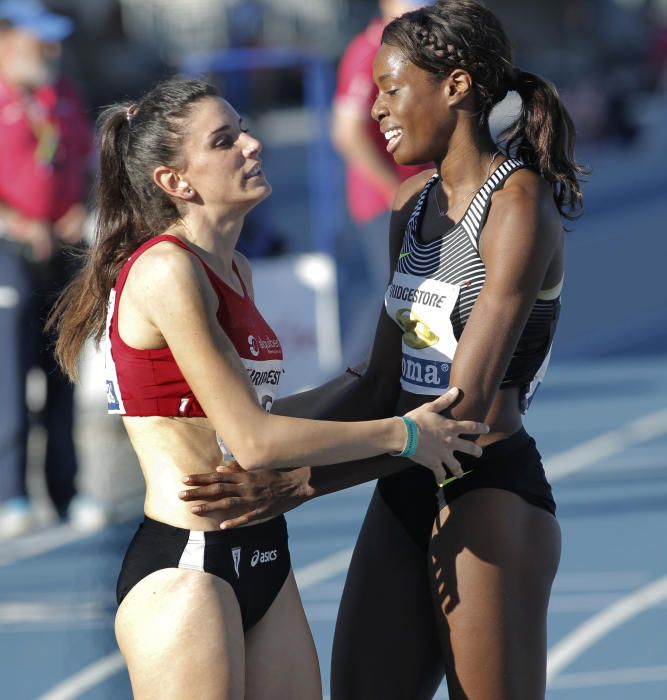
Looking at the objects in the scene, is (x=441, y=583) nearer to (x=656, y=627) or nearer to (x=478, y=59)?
(x=478, y=59)

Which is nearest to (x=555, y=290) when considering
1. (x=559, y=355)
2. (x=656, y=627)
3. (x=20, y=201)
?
(x=656, y=627)

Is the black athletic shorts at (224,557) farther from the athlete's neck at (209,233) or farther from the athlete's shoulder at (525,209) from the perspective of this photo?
the athlete's shoulder at (525,209)

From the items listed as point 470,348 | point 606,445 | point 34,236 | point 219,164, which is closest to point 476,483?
point 470,348

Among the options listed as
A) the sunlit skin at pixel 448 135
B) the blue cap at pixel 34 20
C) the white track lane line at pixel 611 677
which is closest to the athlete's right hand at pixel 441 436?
the sunlit skin at pixel 448 135

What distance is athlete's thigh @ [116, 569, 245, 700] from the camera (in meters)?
2.69

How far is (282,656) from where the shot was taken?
2.93 metres

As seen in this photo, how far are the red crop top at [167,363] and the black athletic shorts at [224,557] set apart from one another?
0.86ft

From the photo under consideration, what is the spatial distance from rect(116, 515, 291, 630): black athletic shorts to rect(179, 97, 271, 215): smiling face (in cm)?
70

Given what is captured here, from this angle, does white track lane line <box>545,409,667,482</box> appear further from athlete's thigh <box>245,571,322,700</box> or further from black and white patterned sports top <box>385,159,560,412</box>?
athlete's thigh <box>245,571,322,700</box>

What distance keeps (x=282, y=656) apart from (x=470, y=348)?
0.79 m

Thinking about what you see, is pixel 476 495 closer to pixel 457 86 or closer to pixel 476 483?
pixel 476 483

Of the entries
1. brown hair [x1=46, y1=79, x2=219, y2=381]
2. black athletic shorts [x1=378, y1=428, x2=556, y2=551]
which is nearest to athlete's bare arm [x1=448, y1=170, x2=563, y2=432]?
black athletic shorts [x1=378, y1=428, x2=556, y2=551]

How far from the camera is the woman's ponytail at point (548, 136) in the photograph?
10.1 feet

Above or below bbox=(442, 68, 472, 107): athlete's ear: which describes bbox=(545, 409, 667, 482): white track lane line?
below
